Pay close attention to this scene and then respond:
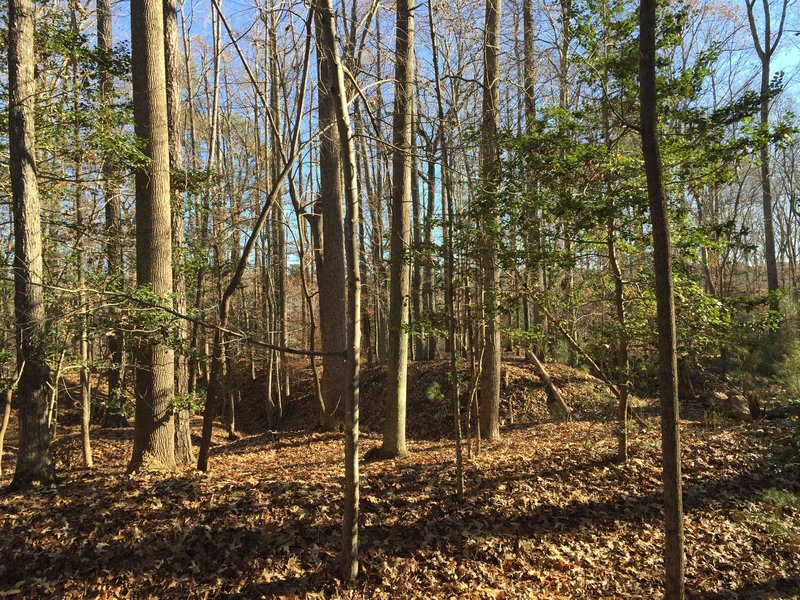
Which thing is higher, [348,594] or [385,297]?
[385,297]

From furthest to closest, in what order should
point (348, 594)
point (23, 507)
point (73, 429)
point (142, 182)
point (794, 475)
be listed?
point (73, 429) < point (794, 475) < point (142, 182) < point (23, 507) < point (348, 594)

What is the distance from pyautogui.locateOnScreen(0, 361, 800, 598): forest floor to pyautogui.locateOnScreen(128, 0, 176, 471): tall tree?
54 centimetres

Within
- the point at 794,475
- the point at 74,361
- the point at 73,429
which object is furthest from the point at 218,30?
the point at 794,475

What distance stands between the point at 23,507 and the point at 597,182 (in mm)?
6895

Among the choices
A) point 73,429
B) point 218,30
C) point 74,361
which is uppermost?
point 218,30

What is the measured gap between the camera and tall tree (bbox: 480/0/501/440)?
5864mm

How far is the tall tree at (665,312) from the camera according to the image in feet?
11.8

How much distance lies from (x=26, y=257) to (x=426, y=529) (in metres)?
5.34

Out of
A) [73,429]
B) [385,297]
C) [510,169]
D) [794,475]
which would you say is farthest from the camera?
[385,297]

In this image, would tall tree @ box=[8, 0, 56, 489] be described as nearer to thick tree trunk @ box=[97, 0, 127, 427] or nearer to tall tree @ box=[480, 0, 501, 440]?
thick tree trunk @ box=[97, 0, 127, 427]

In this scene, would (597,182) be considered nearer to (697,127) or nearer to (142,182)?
(697,127)

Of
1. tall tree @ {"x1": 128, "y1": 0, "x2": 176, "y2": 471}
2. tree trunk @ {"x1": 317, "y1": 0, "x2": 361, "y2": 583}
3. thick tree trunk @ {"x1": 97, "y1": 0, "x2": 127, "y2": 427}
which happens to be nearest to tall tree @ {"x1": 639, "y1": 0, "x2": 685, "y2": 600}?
tree trunk @ {"x1": 317, "y1": 0, "x2": 361, "y2": 583}

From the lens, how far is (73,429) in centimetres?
1116

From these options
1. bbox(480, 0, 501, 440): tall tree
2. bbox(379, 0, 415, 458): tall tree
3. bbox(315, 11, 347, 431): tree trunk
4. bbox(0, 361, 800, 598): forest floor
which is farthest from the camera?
bbox(315, 11, 347, 431): tree trunk
